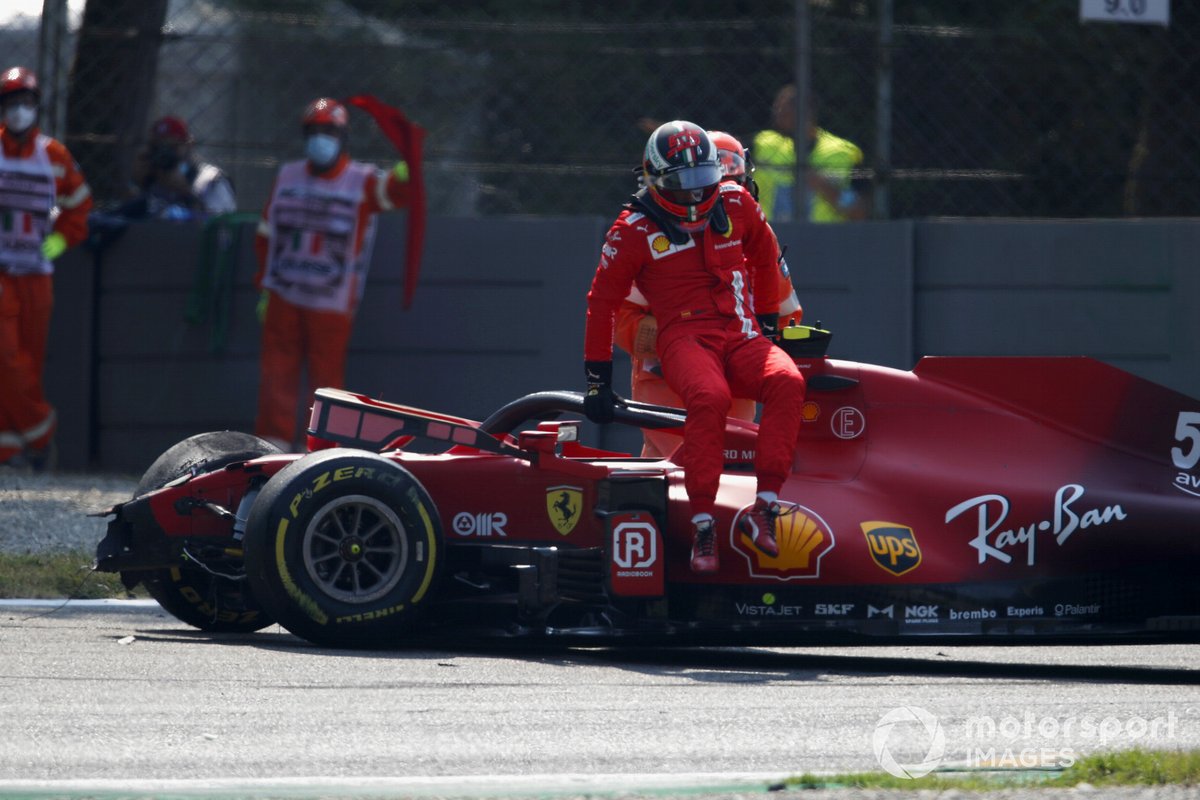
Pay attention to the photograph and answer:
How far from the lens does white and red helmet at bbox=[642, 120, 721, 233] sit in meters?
6.72

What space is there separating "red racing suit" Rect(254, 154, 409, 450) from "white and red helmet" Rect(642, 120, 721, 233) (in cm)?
424

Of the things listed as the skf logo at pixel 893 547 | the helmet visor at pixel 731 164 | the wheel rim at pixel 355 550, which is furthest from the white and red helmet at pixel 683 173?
the wheel rim at pixel 355 550

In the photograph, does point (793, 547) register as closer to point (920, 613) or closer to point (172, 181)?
point (920, 613)

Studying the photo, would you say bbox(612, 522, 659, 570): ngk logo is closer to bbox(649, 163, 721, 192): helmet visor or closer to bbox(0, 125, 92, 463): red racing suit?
bbox(649, 163, 721, 192): helmet visor

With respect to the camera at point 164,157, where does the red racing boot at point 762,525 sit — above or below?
below

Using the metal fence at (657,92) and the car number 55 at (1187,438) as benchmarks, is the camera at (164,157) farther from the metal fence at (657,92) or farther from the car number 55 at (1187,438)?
the car number 55 at (1187,438)

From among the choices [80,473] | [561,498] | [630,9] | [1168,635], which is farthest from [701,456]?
[630,9]

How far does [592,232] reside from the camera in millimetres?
10555

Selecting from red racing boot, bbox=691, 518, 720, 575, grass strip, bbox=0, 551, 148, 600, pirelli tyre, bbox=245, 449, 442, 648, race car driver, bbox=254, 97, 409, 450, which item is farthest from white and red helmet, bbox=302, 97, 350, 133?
red racing boot, bbox=691, 518, 720, 575

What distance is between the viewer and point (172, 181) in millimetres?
11367

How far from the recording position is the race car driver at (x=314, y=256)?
1073 cm

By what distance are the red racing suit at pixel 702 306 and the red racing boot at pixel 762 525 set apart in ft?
1.11

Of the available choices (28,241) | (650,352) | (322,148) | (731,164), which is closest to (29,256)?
(28,241)

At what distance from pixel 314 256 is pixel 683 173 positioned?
4572 millimetres
